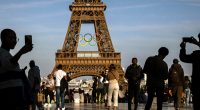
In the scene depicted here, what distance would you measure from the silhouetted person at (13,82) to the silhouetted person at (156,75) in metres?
5.73

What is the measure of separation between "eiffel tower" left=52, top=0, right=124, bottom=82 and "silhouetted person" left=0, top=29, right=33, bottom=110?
61.4m

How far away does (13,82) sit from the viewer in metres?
5.90

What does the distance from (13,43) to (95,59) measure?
62.9 meters

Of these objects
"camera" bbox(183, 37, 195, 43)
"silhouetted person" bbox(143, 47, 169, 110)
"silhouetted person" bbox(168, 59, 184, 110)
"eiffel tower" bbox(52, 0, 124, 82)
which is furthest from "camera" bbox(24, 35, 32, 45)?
"eiffel tower" bbox(52, 0, 124, 82)

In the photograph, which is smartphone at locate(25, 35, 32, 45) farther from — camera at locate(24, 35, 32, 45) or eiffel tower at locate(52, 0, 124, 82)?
eiffel tower at locate(52, 0, 124, 82)

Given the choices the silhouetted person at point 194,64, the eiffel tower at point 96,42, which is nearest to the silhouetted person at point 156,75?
the silhouetted person at point 194,64

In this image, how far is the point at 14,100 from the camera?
19.0ft

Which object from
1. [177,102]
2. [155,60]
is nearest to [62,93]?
[177,102]

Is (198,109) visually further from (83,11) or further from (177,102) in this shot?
(83,11)

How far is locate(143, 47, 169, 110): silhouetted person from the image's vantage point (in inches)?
449

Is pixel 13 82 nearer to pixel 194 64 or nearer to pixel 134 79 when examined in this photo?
pixel 194 64

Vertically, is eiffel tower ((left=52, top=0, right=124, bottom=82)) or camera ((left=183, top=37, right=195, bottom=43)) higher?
eiffel tower ((left=52, top=0, right=124, bottom=82))

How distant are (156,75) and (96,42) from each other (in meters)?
58.3

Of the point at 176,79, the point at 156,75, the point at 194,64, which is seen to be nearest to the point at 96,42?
the point at 176,79
